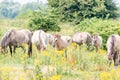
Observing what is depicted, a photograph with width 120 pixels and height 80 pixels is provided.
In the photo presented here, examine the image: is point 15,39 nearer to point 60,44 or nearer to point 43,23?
point 60,44

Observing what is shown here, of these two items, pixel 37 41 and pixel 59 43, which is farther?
pixel 59 43

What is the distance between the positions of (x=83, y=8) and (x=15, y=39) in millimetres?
21957

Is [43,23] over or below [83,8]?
below

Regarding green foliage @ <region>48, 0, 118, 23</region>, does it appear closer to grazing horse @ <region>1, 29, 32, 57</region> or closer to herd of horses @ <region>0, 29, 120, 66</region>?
herd of horses @ <region>0, 29, 120, 66</region>

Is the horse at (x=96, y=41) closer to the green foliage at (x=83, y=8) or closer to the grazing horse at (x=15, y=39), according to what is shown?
the grazing horse at (x=15, y=39)

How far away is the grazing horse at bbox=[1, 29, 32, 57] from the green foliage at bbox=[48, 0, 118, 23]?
20355mm

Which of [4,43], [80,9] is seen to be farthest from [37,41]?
[80,9]

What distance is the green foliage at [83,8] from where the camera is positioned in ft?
120

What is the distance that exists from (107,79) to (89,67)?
4.06 m

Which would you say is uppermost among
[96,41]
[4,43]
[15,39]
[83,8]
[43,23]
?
[83,8]

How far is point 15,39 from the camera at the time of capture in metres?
16.1

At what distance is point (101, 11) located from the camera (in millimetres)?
36812

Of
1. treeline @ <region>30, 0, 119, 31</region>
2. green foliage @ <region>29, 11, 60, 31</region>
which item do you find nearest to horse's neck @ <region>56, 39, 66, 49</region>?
green foliage @ <region>29, 11, 60, 31</region>

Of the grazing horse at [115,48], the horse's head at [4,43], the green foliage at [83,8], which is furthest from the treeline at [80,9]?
the grazing horse at [115,48]
